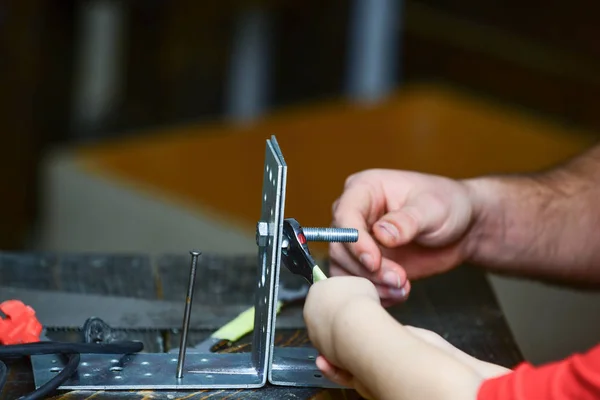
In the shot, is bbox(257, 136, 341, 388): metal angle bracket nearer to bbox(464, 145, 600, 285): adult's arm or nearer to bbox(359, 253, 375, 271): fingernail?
bbox(359, 253, 375, 271): fingernail

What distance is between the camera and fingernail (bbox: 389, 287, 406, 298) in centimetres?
93

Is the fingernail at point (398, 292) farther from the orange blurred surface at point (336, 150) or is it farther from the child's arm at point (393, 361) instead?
the orange blurred surface at point (336, 150)

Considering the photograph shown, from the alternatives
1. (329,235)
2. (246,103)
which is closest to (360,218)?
(329,235)

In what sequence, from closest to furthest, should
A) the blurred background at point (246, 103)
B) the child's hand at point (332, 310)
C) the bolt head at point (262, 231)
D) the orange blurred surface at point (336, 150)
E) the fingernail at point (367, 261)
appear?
the child's hand at point (332, 310), the bolt head at point (262, 231), the fingernail at point (367, 261), the orange blurred surface at point (336, 150), the blurred background at point (246, 103)

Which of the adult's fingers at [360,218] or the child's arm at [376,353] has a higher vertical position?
the adult's fingers at [360,218]

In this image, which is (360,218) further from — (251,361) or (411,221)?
(251,361)

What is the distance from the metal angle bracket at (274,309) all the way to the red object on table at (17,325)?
0.75ft

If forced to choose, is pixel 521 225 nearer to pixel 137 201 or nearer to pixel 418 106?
pixel 418 106

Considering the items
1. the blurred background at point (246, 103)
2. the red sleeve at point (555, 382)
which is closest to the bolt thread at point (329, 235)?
the red sleeve at point (555, 382)

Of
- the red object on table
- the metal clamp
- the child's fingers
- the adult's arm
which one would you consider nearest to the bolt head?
the metal clamp

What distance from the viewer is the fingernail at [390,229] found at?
3.06 ft

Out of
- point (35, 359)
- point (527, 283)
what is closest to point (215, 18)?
point (527, 283)

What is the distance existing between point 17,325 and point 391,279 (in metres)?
0.37

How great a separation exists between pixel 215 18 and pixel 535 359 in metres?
2.39
